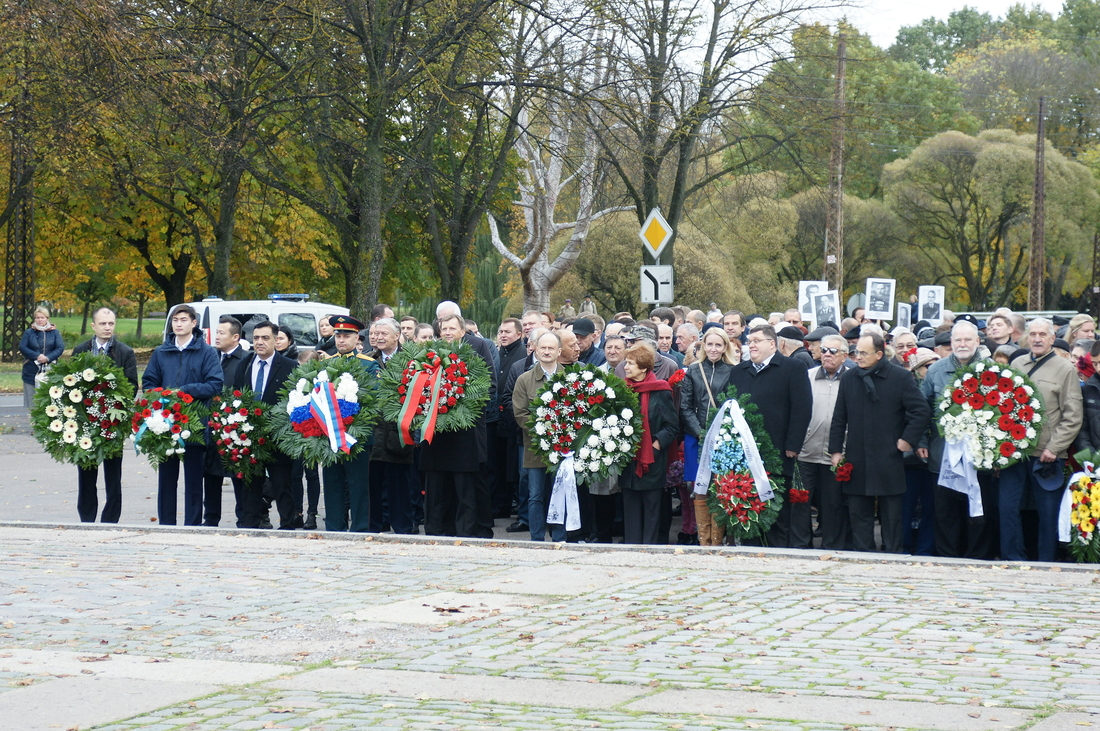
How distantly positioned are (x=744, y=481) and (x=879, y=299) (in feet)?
41.6

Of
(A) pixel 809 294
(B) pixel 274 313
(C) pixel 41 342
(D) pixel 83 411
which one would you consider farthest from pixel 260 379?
(B) pixel 274 313

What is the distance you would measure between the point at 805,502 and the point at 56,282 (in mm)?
38683

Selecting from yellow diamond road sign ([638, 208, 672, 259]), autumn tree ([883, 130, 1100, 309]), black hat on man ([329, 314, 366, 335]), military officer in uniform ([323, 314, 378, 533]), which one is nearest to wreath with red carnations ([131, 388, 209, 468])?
military officer in uniform ([323, 314, 378, 533])

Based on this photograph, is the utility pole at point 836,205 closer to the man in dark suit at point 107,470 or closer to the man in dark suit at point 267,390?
the man in dark suit at point 267,390

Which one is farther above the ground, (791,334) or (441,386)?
(791,334)

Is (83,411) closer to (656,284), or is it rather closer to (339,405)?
(339,405)

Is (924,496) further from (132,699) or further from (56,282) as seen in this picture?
(56,282)

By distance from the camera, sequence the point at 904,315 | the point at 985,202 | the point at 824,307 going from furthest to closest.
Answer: the point at 985,202 → the point at 904,315 → the point at 824,307

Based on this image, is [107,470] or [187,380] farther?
[107,470]

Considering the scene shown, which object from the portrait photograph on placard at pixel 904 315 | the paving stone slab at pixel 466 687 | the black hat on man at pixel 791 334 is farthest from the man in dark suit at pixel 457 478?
the portrait photograph on placard at pixel 904 315

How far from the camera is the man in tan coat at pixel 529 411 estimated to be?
→ 447 inches

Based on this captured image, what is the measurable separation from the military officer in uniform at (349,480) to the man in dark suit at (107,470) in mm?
1963

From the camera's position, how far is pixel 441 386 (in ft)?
37.2

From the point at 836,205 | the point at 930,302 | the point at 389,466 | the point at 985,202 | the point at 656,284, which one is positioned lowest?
the point at 389,466
